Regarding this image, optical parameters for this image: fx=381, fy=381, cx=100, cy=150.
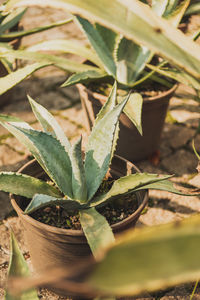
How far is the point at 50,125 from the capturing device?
4.09 ft

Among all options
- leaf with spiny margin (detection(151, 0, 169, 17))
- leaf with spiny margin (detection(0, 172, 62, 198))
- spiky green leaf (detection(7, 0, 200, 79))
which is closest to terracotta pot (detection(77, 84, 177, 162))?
leaf with spiny margin (detection(151, 0, 169, 17))

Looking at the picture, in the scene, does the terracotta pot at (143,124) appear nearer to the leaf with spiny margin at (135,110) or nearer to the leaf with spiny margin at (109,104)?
the leaf with spiny margin at (135,110)

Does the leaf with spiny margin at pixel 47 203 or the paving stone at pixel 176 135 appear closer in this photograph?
the leaf with spiny margin at pixel 47 203

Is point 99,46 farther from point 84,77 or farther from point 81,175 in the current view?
point 81,175

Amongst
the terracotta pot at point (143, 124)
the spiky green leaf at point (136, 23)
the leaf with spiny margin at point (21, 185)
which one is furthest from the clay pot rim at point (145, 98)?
the spiky green leaf at point (136, 23)

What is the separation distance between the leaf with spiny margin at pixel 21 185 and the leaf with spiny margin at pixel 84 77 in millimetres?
487

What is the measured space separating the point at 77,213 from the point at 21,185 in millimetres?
204

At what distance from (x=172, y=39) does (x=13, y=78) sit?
914 millimetres

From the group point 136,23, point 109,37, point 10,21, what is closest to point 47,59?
point 109,37

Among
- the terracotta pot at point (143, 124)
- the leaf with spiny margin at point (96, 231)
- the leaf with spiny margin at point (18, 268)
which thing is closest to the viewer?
the leaf with spiny margin at point (18, 268)

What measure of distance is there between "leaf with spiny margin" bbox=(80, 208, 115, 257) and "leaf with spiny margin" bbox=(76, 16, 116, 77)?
0.80 metres

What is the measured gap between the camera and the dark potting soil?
1204mm

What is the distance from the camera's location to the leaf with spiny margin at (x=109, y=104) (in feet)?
3.96

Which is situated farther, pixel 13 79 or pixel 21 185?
pixel 13 79
